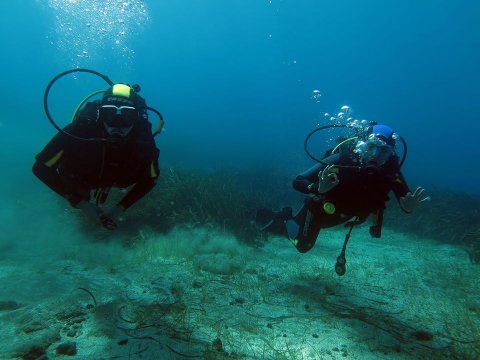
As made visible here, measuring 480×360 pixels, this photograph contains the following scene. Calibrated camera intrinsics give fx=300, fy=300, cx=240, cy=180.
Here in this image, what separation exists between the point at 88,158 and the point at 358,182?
154 inches

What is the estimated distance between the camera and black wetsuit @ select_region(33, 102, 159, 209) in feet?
11.8

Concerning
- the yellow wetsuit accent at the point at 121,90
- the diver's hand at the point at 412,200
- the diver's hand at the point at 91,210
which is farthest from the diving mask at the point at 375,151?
the diver's hand at the point at 91,210

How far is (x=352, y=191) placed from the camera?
4.88 meters

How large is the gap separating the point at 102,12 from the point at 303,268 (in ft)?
106

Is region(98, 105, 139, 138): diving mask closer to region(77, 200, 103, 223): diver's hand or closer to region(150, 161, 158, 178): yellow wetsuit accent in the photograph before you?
region(150, 161, 158, 178): yellow wetsuit accent

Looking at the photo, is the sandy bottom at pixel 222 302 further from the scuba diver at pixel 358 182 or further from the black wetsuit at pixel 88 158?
the black wetsuit at pixel 88 158

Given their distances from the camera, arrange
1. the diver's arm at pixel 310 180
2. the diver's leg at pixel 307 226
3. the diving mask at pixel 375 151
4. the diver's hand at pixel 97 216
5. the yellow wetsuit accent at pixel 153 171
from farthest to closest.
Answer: the diver's leg at pixel 307 226
the diver's arm at pixel 310 180
the diving mask at pixel 375 151
the yellow wetsuit accent at pixel 153 171
the diver's hand at pixel 97 216

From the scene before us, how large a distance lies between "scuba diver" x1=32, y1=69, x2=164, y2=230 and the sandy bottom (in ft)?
3.99

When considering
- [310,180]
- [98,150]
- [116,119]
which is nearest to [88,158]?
[98,150]

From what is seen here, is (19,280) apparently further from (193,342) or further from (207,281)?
(193,342)

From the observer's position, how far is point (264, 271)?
18.5ft

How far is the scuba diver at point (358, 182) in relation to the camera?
15.2 feet

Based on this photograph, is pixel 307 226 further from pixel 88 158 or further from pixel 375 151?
pixel 88 158

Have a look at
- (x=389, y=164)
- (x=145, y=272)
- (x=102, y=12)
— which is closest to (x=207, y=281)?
(x=145, y=272)
